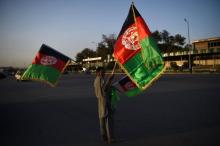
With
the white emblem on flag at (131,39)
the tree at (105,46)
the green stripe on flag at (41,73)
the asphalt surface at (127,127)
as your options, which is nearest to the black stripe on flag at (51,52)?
the green stripe on flag at (41,73)

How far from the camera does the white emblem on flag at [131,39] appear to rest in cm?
631

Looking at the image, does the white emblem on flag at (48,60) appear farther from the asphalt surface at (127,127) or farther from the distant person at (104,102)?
the asphalt surface at (127,127)

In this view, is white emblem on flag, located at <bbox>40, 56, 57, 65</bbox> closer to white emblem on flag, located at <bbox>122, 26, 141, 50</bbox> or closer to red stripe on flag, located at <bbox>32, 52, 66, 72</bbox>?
red stripe on flag, located at <bbox>32, 52, 66, 72</bbox>

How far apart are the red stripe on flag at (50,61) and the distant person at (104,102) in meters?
0.82

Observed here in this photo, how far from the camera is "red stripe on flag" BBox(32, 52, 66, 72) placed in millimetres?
6219

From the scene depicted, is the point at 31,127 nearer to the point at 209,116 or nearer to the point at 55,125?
the point at 55,125

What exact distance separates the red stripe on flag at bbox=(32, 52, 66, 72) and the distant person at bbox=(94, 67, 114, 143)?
2.68 feet

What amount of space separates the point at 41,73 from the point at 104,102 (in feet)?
4.89

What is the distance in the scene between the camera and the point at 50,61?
630 centimetres

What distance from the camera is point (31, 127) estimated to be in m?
8.41

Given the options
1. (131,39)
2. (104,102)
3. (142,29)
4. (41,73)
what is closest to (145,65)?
(131,39)

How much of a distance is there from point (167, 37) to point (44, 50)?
351 ft

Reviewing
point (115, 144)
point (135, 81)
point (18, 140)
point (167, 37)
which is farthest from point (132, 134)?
point (167, 37)

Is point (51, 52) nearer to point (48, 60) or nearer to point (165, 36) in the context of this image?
point (48, 60)
